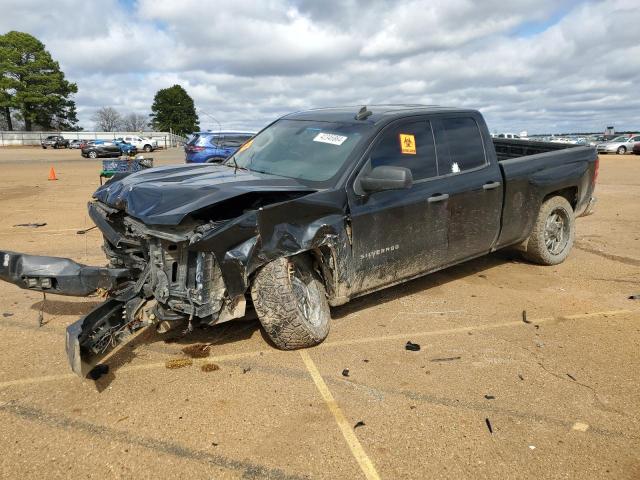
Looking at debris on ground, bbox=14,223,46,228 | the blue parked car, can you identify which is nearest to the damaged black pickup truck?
debris on ground, bbox=14,223,46,228

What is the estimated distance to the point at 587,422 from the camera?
3.18 m

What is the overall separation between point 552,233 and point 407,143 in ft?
9.34

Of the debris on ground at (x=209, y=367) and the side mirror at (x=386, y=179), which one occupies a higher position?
the side mirror at (x=386, y=179)

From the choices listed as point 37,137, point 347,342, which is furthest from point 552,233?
point 37,137

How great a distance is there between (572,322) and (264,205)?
3091 millimetres

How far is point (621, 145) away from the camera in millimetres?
40031

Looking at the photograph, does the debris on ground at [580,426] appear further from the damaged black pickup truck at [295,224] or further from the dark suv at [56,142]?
the dark suv at [56,142]

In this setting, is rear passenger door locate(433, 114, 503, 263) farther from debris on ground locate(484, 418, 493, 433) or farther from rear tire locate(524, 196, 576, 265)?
debris on ground locate(484, 418, 493, 433)

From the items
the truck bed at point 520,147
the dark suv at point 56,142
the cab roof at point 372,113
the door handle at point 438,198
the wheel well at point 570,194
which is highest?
the cab roof at point 372,113

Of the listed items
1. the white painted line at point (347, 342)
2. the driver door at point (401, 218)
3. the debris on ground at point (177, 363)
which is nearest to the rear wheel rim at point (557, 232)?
the white painted line at point (347, 342)

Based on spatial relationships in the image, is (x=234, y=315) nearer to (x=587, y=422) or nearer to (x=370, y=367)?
(x=370, y=367)

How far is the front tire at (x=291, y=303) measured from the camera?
369 cm

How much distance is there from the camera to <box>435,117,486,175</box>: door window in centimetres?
500

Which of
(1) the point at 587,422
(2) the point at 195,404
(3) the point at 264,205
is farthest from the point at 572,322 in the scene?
(2) the point at 195,404
